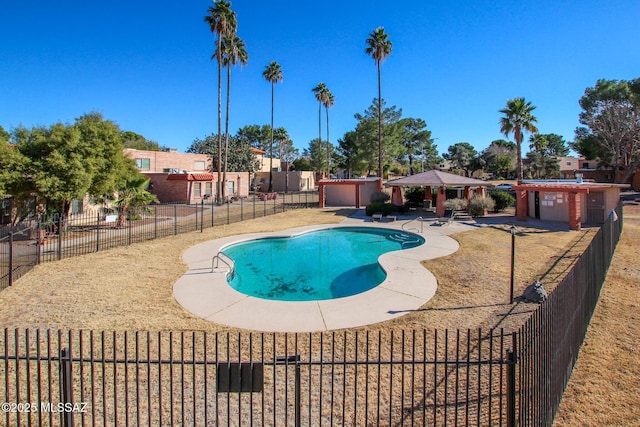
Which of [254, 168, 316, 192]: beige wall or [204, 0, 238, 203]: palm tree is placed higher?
[204, 0, 238, 203]: palm tree

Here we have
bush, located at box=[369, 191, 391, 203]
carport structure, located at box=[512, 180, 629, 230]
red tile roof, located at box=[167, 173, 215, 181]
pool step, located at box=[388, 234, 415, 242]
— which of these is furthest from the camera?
red tile roof, located at box=[167, 173, 215, 181]

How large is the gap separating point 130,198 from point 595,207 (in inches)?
1133

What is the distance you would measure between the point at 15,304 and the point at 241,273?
6.76m

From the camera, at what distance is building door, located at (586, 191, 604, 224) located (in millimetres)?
21953

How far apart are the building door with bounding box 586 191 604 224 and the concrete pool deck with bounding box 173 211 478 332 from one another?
50.4ft

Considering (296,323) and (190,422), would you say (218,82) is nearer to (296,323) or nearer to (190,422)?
(296,323)

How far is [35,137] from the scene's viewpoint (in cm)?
1780

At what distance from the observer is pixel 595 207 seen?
22.2 meters

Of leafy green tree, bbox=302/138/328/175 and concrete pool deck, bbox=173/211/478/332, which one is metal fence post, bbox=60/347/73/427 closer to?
concrete pool deck, bbox=173/211/478/332

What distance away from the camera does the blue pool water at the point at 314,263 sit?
12102 mm

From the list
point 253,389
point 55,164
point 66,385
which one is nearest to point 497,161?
point 55,164

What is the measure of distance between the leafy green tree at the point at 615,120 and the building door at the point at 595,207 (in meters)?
23.8

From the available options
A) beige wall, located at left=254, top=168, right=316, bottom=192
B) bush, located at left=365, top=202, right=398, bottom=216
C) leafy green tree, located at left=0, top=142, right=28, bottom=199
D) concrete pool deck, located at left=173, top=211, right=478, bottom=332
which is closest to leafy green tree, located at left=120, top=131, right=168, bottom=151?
beige wall, located at left=254, top=168, right=316, bottom=192

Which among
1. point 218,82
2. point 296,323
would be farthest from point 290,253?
point 218,82
